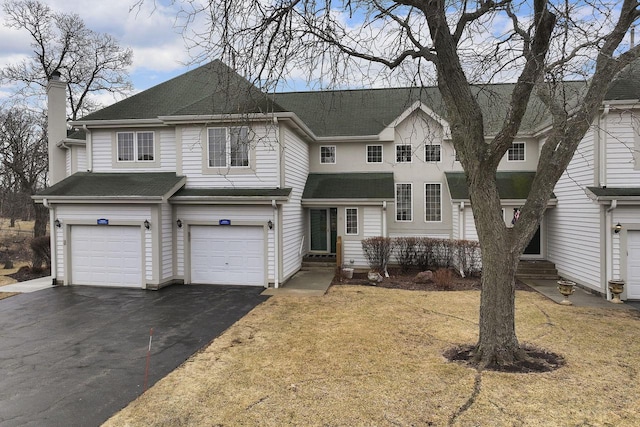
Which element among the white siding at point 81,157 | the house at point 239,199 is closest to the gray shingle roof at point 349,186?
the house at point 239,199

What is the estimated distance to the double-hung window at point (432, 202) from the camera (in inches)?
614

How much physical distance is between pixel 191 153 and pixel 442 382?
1034 cm

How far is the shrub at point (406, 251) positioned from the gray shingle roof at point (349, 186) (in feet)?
5.78

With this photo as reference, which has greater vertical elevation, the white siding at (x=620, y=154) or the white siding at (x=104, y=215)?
the white siding at (x=620, y=154)

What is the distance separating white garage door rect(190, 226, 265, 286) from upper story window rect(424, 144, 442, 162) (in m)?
8.11

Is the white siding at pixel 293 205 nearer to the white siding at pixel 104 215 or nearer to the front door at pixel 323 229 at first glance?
the front door at pixel 323 229

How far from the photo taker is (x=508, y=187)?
1436 centimetres

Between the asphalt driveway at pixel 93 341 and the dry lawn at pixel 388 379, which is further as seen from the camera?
the asphalt driveway at pixel 93 341

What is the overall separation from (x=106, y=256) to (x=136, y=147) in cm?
398

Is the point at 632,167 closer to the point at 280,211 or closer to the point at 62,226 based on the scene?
the point at 280,211

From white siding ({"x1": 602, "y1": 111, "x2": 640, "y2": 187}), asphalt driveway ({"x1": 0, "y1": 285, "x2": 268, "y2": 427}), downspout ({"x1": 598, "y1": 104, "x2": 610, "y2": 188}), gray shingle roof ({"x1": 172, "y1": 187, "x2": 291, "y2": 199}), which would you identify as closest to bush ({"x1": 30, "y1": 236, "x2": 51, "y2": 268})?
asphalt driveway ({"x1": 0, "y1": 285, "x2": 268, "y2": 427})

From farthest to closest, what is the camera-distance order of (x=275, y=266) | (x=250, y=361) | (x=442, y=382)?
(x=275, y=266), (x=250, y=361), (x=442, y=382)

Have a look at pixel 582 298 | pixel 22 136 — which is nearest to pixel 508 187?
pixel 582 298

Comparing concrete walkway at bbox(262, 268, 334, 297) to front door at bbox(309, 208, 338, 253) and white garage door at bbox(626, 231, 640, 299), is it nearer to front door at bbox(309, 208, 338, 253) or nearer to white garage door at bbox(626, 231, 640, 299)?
front door at bbox(309, 208, 338, 253)
